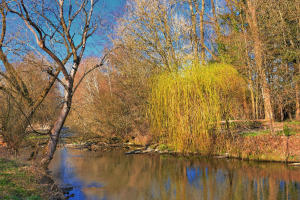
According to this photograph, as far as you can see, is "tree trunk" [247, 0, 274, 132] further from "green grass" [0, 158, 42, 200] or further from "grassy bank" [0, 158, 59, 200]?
"green grass" [0, 158, 42, 200]

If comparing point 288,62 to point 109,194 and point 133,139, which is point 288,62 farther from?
point 109,194

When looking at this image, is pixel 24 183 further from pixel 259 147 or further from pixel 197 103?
pixel 259 147

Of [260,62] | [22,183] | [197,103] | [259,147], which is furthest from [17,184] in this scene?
[260,62]

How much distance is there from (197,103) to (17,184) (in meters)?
7.23

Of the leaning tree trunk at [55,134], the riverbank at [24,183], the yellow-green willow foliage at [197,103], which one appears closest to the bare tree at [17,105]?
the leaning tree trunk at [55,134]

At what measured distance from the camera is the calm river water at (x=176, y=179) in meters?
7.57

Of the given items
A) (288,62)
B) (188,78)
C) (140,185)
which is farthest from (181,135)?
(288,62)

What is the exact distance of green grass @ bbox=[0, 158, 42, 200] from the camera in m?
5.33

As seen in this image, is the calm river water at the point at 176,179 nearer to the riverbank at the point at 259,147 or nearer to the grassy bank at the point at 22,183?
the riverbank at the point at 259,147

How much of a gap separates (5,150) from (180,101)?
6808 millimetres

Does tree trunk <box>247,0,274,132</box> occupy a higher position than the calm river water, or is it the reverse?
tree trunk <box>247,0,274,132</box>

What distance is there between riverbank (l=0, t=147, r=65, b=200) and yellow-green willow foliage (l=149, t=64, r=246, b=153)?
5845 mm

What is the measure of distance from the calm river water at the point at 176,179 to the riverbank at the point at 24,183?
1.04m

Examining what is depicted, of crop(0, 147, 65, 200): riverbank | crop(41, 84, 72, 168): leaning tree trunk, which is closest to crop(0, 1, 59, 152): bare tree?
crop(41, 84, 72, 168): leaning tree trunk
